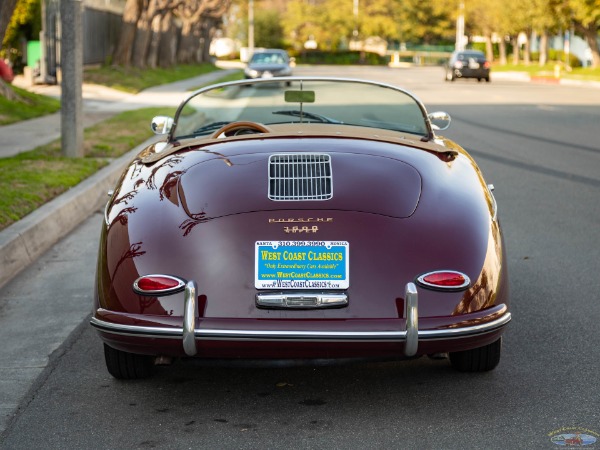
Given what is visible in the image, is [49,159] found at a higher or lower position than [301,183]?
lower

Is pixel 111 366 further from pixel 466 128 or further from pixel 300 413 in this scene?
pixel 466 128

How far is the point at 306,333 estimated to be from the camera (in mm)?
4180

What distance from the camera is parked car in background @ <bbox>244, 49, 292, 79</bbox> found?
120ft

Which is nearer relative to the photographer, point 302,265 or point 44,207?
point 302,265

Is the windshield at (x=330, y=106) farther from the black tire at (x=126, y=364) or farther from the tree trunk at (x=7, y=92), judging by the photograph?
the tree trunk at (x=7, y=92)

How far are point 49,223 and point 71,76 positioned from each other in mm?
4462

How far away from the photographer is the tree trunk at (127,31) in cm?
3666

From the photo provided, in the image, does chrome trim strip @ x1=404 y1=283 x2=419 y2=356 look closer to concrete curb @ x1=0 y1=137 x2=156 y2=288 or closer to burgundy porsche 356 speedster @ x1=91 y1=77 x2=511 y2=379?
burgundy porsche 356 speedster @ x1=91 y1=77 x2=511 y2=379

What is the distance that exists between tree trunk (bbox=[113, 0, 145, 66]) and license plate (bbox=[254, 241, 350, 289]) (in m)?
33.2

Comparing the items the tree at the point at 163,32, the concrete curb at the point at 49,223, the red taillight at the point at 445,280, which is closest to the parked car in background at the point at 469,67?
the tree at the point at 163,32

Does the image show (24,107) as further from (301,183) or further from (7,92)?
(301,183)

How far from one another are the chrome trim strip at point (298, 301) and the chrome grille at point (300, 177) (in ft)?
1.62

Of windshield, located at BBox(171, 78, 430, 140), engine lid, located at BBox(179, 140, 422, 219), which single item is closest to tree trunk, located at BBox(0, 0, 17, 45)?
windshield, located at BBox(171, 78, 430, 140)

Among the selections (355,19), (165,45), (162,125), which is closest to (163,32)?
(165,45)
